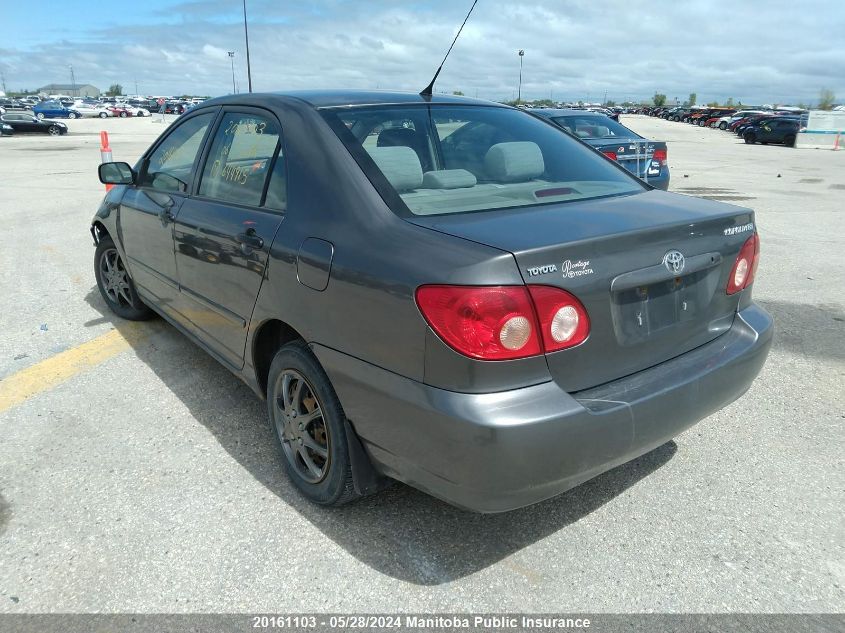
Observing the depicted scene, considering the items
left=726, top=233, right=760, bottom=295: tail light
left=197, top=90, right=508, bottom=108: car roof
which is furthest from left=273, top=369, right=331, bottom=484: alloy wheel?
left=726, top=233, right=760, bottom=295: tail light

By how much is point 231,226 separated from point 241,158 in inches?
17.6

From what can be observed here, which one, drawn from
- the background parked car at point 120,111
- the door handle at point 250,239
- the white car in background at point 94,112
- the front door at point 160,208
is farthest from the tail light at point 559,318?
the background parked car at point 120,111

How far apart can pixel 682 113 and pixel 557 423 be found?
248 feet

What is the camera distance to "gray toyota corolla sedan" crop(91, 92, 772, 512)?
6.79 ft

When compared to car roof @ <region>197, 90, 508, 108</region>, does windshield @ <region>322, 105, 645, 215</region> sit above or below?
below

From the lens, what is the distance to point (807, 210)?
10984mm

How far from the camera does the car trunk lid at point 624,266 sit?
7.06ft

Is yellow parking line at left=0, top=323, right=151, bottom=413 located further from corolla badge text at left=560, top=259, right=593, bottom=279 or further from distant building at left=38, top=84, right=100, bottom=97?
distant building at left=38, top=84, right=100, bottom=97

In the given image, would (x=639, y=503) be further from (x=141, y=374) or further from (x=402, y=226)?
(x=141, y=374)

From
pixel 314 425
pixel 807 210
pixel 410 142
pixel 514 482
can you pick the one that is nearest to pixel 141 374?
pixel 314 425

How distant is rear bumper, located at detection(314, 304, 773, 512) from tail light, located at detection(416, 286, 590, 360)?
5.7 inches

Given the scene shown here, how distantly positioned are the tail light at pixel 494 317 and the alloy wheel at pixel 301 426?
2.70 feet

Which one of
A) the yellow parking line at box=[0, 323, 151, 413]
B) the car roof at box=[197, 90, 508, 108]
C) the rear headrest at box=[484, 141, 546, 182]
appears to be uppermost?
the car roof at box=[197, 90, 508, 108]

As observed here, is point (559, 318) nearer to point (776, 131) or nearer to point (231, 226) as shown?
point (231, 226)
